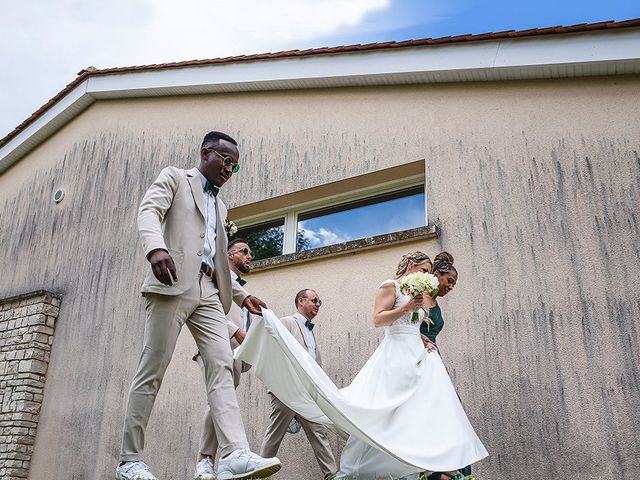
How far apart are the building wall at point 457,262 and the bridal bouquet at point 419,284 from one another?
124 cm

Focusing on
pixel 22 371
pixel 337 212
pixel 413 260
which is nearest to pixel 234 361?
→ pixel 413 260

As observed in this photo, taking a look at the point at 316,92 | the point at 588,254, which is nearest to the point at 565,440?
the point at 588,254

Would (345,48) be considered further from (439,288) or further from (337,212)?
(439,288)

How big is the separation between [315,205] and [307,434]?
2976 millimetres

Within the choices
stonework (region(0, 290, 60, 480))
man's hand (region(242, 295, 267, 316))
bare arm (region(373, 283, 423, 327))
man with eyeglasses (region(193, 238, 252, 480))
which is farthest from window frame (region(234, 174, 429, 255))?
stonework (region(0, 290, 60, 480))

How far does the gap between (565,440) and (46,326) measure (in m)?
6.81

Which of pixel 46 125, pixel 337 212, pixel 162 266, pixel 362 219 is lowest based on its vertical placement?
pixel 162 266

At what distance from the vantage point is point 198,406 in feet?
23.6

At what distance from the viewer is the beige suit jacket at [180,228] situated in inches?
152

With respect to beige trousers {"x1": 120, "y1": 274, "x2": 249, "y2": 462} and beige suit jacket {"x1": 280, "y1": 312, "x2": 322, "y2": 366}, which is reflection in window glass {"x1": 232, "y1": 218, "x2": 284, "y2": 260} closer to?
beige suit jacket {"x1": 280, "y1": 312, "x2": 322, "y2": 366}

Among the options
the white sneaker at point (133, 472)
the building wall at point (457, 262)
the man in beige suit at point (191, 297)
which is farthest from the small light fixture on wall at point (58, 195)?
the white sneaker at point (133, 472)

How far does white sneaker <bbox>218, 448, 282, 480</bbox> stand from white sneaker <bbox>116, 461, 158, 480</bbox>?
46cm

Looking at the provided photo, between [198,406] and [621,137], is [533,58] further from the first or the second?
[198,406]

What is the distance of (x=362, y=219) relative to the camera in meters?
7.43
